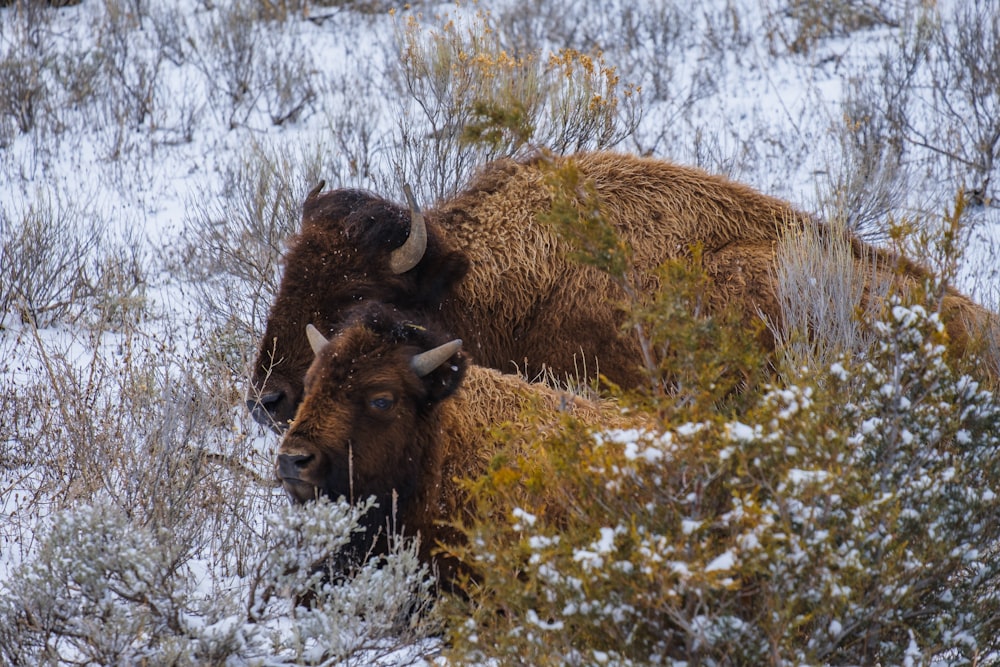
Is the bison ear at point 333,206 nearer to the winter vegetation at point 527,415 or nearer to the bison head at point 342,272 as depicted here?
the bison head at point 342,272

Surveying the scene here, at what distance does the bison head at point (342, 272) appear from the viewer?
228 inches

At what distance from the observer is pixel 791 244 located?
5.82 meters

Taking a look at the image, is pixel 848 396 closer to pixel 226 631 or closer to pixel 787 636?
pixel 787 636

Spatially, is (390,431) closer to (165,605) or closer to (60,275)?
(165,605)

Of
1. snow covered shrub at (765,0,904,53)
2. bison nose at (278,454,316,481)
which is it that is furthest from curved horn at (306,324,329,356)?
snow covered shrub at (765,0,904,53)

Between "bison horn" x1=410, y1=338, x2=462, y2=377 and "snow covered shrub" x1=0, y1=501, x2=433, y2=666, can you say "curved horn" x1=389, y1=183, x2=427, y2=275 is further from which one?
"snow covered shrub" x1=0, y1=501, x2=433, y2=666

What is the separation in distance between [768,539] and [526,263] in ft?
12.2

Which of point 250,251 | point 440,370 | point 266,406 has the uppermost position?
point 440,370

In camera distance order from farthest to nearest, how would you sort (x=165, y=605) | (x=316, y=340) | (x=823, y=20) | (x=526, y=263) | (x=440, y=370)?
(x=823, y=20)
(x=526, y=263)
(x=316, y=340)
(x=440, y=370)
(x=165, y=605)

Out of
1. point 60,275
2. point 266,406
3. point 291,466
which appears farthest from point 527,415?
point 60,275

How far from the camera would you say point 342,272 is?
19.9 feet

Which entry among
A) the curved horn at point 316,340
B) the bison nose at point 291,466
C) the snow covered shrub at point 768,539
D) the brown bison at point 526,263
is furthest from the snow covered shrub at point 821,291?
the bison nose at point 291,466

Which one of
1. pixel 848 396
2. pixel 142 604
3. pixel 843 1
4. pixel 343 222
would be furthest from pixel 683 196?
pixel 843 1

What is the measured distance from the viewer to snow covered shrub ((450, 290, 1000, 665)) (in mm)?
2824
